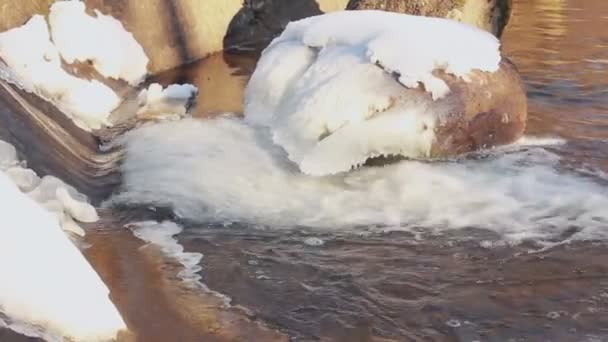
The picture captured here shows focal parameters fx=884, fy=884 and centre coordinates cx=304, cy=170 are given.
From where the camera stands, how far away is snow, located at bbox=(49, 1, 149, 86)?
8.00m

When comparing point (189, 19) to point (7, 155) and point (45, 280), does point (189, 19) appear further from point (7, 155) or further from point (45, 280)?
point (45, 280)

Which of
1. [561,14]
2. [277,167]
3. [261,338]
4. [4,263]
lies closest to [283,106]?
[277,167]

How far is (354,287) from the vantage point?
3.78 meters

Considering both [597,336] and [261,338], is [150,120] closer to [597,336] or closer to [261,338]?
[261,338]

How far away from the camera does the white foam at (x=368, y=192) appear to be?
462 cm

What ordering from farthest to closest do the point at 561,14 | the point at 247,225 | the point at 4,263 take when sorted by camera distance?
the point at 561,14
the point at 247,225
the point at 4,263

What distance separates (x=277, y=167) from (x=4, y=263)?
2.99 m

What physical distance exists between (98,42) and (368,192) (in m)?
4.18

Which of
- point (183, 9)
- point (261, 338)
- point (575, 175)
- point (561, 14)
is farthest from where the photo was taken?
point (561, 14)

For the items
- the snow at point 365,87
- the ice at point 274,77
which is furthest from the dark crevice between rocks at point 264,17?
the snow at point 365,87

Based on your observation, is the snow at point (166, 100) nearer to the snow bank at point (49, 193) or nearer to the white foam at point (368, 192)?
the white foam at point (368, 192)

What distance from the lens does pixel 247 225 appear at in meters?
4.57

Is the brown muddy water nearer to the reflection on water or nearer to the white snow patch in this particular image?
the white snow patch

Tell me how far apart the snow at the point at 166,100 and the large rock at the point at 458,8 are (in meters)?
1.72
